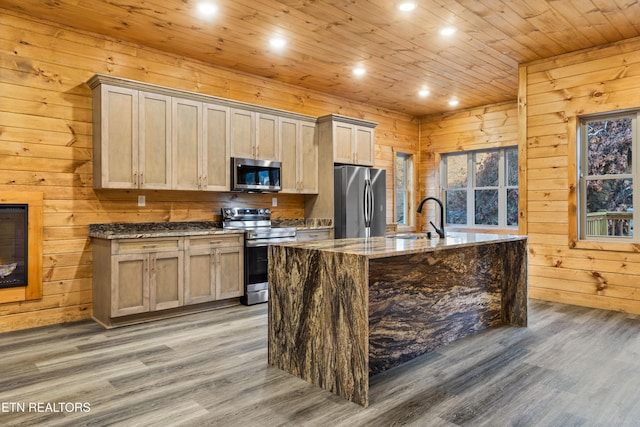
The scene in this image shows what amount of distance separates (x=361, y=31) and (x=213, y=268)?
9.49ft

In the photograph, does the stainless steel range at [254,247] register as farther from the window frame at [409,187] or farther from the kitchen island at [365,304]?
the window frame at [409,187]

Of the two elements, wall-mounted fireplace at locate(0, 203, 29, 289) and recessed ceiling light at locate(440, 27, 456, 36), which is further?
recessed ceiling light at locate(440, 27, 456, 36)

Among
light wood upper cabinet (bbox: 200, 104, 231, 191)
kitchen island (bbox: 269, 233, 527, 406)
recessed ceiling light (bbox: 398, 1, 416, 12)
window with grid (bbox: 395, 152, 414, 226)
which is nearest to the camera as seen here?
kitchen island (bbox: 269, 233, 527, 406)

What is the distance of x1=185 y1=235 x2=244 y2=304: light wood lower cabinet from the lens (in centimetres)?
432

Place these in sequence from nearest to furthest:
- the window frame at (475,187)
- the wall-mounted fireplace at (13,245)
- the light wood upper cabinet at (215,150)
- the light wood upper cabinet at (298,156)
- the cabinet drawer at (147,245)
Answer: the wall-mounted fireplace at (13,245) < the cabinet drawer at (147,245) < the light wood upper cabinet at (215,150) < the light wood upper cabinet at (298,156) < the window frame at (475,187)

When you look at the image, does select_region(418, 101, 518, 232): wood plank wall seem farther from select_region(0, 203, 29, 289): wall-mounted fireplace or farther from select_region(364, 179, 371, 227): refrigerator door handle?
select_region(0, 203, 29, 289): wall-mounted fireplace

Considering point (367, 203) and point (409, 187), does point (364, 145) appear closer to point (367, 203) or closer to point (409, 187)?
point (367, 203)

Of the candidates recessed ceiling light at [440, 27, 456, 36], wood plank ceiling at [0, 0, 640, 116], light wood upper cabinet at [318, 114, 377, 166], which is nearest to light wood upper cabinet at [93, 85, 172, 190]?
wood plank ceiling at [0, 0, 640, 116]

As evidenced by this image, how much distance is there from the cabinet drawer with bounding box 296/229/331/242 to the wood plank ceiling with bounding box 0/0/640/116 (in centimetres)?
208

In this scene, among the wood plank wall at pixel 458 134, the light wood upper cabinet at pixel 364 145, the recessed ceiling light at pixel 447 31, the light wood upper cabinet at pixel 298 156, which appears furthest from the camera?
the wood plank wall at pixel 458 134

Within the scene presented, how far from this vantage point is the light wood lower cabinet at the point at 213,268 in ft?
14.2

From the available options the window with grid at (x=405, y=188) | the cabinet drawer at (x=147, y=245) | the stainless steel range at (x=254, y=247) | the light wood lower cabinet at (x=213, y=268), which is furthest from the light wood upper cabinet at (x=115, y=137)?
the window with grid at (x=405, y=188)

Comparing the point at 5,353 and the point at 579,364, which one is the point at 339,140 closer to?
the point at 579,364

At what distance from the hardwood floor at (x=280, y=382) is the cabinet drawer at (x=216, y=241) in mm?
942
